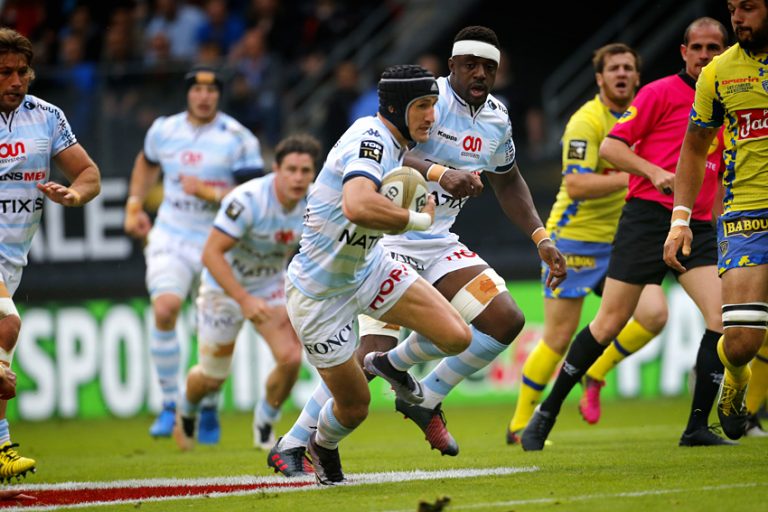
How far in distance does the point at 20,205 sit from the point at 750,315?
4364mm

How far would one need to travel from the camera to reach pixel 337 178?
7.11 m

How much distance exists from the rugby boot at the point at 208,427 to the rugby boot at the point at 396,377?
159 inches

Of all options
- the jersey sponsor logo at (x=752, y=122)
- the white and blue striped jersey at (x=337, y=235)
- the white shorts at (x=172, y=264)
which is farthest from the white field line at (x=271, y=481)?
the white shorts at (x=172, y=264)

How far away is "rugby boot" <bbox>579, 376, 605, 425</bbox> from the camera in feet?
34.2

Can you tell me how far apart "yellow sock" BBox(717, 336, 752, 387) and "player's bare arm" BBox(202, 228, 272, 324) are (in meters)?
3.65

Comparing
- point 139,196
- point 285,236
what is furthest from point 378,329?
point 139,196

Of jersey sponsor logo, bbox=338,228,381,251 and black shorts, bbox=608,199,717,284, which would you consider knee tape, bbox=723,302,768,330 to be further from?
jersey sponsor logo, bbox=338,228,381,251

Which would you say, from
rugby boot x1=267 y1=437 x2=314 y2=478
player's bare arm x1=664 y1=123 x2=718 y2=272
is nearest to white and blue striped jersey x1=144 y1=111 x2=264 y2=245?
rugby boot x1=267 y1=437 x2=314 y2=478

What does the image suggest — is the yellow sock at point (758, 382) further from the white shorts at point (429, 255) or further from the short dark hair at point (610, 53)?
the short dark hair at point (610, 53)

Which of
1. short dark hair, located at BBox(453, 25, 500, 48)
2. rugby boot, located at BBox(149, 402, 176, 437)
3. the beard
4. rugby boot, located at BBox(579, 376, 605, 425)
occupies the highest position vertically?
the beard

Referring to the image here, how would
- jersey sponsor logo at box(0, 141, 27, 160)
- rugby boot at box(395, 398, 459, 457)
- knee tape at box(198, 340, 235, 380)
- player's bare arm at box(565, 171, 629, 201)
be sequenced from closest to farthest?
jersey sponsor logo at box(0, 141, 27, 160) < rugby boot at box(395, 398, 459, 457) < player's bare arm at box(565, 171, 629, 201) < knee tape at box(198, 340, 235, 380)

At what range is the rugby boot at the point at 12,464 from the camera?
7355mm

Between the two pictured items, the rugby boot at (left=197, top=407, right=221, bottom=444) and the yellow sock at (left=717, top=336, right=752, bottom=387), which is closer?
the yellow sock at (left=717, top=336, right=752, bottom=387)

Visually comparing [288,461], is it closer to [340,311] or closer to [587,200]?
[340,311]
